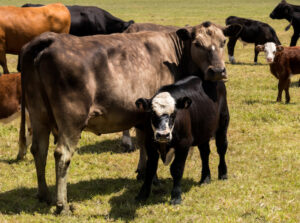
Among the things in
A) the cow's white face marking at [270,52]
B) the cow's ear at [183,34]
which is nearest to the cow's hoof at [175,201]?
the cow's ear at [183,34]

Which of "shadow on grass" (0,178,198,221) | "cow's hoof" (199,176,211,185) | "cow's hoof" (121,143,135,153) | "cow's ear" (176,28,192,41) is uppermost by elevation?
"cow's ear" (176,28,192,41)

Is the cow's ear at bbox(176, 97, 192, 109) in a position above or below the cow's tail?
below

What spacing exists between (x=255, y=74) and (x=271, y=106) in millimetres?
5304

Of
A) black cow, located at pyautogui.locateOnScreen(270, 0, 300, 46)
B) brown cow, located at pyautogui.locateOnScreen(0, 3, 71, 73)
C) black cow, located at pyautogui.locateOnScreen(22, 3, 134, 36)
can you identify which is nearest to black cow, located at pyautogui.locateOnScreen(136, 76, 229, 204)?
brown cow, located at pyautogui.locateOnScreen(0, 3, 71, 73)

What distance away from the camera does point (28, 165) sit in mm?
7840

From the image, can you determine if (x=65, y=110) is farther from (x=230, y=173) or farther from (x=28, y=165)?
(x=230, y=173)

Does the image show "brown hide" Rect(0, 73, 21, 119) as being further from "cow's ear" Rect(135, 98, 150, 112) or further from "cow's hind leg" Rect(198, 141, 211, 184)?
"cow's hind leg" Rect(198, 141, 211, 184)

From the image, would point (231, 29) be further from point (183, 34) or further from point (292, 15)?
point (292, 15)

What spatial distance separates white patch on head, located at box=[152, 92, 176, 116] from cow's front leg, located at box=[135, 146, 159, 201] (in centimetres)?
67

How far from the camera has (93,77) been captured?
582 cm

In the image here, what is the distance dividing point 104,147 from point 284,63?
6.08 meters

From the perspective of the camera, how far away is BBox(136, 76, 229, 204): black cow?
5.75m

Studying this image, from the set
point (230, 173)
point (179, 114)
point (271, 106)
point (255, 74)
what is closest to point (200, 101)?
point (179, 114)

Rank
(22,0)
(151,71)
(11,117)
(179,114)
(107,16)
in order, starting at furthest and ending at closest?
(22,0), (107,16), (11,117), (151,71), (179,114)
